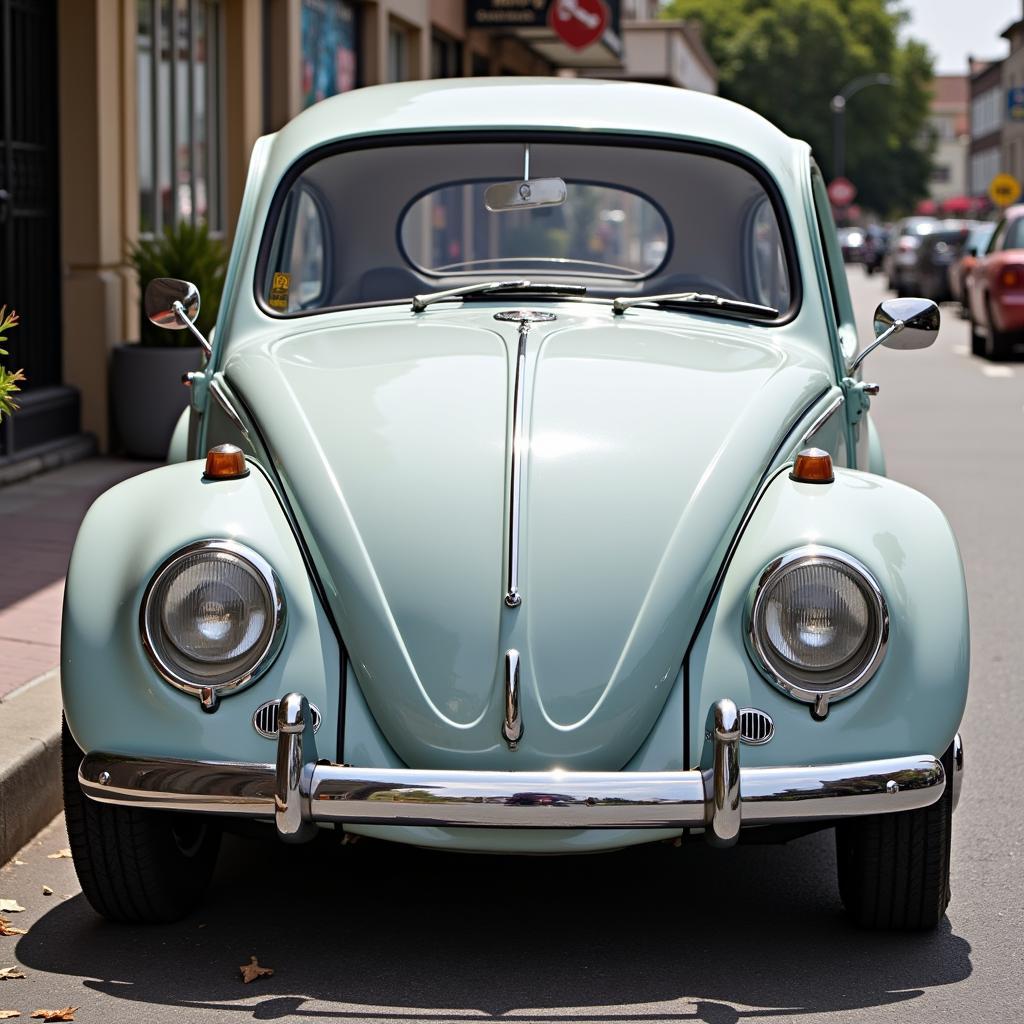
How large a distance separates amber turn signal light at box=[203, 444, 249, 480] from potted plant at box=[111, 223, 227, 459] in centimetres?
700

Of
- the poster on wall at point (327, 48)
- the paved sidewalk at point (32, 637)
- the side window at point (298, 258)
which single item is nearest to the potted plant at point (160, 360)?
the paved sidewalk at point (32, 637)

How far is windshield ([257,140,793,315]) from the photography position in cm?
531

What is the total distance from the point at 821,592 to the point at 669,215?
2.47m

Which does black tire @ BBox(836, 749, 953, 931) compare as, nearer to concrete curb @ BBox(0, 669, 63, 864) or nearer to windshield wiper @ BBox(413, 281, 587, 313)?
windshield wiper @ BBox(413, 281, 587, 313)

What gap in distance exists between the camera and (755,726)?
3654 millimetres

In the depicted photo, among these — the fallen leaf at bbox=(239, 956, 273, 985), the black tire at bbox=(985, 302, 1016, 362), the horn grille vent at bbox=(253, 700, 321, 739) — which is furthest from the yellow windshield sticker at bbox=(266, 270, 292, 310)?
the black tire at bbox=(985, 302, 1016, 362)

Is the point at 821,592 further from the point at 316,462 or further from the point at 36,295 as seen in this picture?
the point at 36,295

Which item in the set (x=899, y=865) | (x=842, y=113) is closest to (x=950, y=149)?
(x=842, y=113)

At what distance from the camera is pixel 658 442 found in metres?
4.02

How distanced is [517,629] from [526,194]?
6.04ft

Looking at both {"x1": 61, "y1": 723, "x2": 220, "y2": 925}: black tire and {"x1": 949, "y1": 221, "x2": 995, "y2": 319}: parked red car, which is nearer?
{"x1": 61, "y1": 723, "x2": 220, "y2": 925}: black tire

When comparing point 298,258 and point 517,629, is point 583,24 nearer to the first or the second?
point 298,258

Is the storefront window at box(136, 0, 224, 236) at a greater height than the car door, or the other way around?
the storefront window at box(136, 0, 224, 236)

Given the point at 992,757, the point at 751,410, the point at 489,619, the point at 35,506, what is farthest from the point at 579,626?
the point at 35,506
